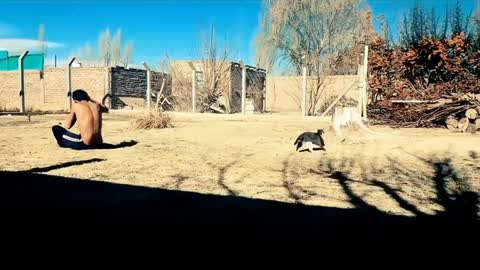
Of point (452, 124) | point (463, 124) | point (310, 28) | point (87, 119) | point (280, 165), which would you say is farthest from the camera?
point (310, 28)

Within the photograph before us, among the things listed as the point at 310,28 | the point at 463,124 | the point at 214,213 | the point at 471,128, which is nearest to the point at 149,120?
the point at 463,124

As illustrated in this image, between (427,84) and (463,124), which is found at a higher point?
(427,84)

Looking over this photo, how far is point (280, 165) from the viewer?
692 cm

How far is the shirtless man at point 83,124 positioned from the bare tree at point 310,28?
19.1m

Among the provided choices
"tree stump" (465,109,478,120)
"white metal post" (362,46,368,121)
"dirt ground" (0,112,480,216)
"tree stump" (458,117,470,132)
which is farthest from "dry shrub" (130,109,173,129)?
"tree stump" (465,109,478,120)

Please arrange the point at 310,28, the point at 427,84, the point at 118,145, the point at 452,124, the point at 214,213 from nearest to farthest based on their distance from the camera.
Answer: the point at 214,213, the point at 118,145, the point at 452,124, the point at 427,84, the point at 310,28

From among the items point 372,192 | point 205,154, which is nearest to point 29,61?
point 205,154

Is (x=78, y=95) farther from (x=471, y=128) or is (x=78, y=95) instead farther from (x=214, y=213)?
(x=471, y=128)

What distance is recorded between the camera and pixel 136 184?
17.3 feet

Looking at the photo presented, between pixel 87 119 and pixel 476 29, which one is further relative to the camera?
pixel 476 29

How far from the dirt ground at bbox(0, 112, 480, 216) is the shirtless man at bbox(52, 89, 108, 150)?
0.72ft

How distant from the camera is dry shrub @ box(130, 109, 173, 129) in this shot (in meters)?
12.6

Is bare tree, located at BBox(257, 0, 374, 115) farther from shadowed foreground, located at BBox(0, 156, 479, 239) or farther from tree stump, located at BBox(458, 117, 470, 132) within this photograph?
shadowed foreground, located at BBox(0, 156, 479, 239)

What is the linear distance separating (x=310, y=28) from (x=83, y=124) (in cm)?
2405
